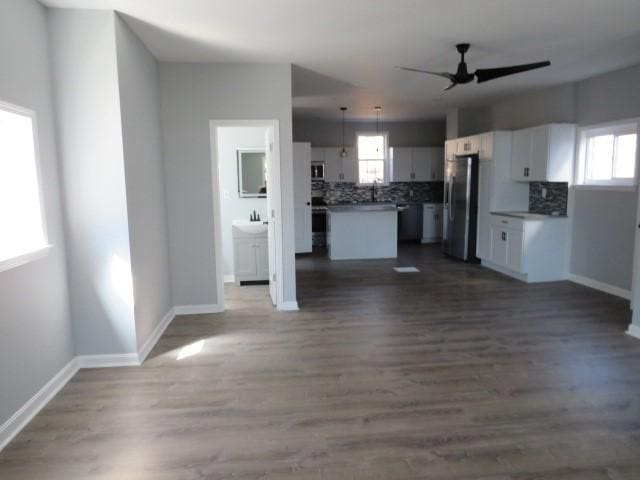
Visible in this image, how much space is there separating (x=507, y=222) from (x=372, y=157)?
4.13 metres

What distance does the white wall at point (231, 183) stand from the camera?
591 cm

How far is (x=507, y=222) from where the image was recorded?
6.16 m

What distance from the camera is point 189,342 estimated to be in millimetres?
3846

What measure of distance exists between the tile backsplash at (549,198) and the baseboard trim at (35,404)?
5.96 meters

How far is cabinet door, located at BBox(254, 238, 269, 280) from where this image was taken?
5.70 m

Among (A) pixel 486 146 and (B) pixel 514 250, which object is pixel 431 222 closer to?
(A) pixel 486 146

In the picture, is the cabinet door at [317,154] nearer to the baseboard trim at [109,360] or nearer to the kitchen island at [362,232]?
the kitchen island at [362,232]

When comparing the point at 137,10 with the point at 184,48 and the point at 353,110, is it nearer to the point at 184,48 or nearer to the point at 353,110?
the point at 184,48

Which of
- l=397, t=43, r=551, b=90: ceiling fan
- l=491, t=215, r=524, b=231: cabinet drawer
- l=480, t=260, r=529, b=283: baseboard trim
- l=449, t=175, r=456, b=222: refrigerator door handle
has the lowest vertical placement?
l=480, t=260, r=529, b=283: baseboard trim

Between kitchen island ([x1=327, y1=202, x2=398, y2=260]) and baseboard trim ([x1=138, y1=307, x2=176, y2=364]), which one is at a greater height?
kitchen island ([x1=327, y1=202, x2=398, y2=260])

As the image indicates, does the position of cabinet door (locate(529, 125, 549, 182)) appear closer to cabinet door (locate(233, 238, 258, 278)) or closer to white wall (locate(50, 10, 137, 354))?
cabinet door (locate(233, 238, 258, 278))

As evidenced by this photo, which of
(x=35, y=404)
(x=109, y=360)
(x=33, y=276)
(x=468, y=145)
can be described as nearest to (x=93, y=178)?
(x=33, y=276)

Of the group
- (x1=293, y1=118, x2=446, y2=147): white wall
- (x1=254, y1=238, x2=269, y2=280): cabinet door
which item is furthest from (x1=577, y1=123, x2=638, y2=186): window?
(x1=293, y1=118, x2=446, y2=147): white wall

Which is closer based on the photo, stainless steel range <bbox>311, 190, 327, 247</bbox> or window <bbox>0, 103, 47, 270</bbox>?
window <bbox>0, 103, 47, 270</bbox>
